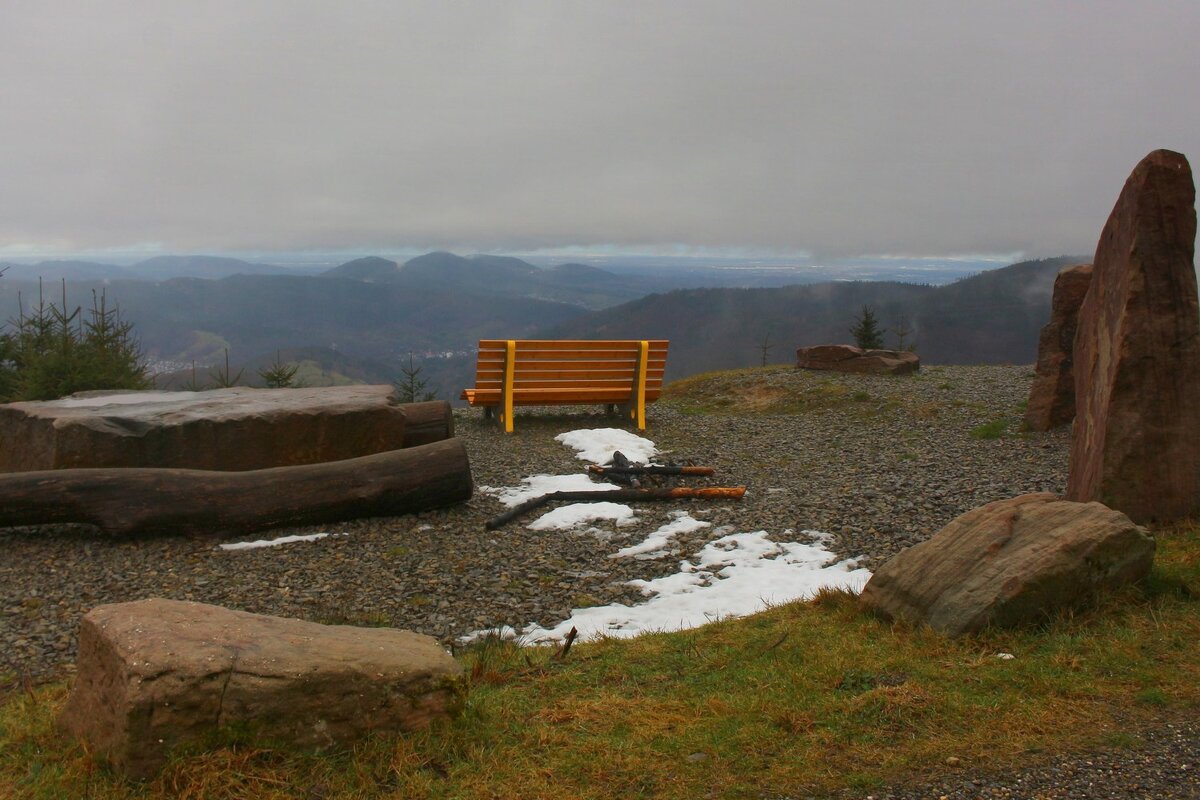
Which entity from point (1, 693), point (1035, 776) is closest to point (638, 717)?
point (1035, 776)

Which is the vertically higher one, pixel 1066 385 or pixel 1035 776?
pixel 1066 385

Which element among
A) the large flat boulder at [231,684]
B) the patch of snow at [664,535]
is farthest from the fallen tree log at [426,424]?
the large flat boulder at [231,684]

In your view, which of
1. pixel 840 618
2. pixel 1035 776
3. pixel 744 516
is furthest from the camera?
pixel 744 516

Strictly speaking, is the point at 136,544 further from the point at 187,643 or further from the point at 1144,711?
the point at 1144,711

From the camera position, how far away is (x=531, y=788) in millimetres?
3953

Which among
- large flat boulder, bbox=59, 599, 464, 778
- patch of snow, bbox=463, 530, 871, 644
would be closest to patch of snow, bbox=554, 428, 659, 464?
patch of snow, bbox=463, 530, 871, 644

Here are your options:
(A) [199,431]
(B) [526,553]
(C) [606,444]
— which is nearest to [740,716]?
(B) [526,553]

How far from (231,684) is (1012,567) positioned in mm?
4585

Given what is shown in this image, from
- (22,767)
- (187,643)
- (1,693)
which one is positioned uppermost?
(187,643)

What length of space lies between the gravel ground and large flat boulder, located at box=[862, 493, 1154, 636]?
130cm

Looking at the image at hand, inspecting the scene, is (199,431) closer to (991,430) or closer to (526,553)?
(526,553)

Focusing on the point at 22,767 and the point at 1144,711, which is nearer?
the point at 22,767

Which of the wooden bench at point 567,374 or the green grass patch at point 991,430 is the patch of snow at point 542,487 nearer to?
the wooden bench at point 567,374

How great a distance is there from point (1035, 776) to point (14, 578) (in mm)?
8054
